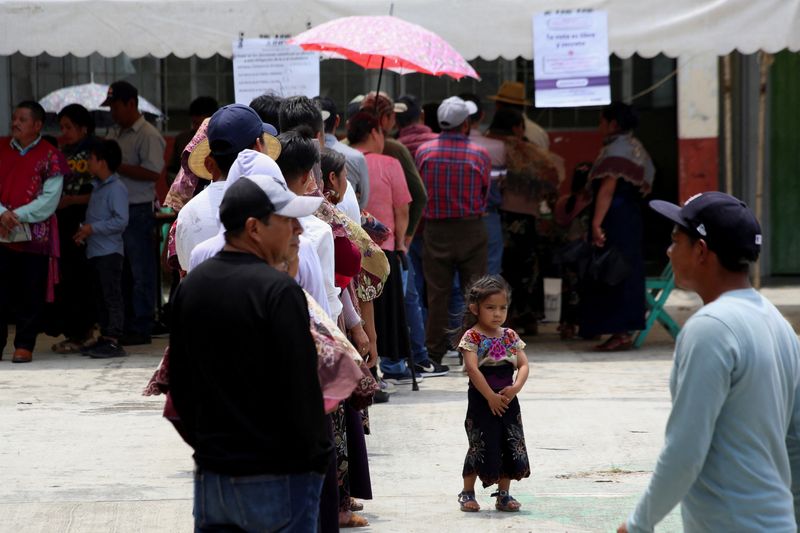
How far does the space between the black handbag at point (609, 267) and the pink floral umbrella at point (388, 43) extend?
1.97 metres

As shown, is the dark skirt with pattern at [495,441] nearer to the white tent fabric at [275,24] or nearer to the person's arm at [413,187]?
the person's arm at [413,187]

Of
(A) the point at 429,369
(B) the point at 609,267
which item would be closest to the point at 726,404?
(A) the point at 429,369

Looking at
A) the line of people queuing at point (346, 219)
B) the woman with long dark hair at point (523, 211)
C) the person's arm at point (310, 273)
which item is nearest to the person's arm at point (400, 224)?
the line of people queuing at point (346, 219)

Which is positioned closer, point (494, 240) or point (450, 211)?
point (450, 211)

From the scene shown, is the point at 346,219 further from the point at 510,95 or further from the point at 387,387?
the point at 510,95

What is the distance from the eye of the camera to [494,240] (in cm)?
1009

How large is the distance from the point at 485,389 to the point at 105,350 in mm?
5197

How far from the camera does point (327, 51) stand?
30.5 ft

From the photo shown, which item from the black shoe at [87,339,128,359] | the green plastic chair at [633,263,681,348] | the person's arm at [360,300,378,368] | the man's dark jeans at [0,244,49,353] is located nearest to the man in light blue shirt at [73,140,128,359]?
the black shoe at [87,339,128,359]

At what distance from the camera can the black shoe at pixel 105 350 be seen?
33.2ft

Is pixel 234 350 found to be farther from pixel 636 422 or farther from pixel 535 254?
pixel 535 254

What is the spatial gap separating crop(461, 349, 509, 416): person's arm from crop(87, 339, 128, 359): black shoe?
5115 millimetres

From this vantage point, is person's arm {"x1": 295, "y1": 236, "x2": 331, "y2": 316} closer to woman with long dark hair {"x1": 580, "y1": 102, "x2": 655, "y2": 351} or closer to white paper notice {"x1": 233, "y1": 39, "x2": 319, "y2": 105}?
white paper notice {"x1": 233, "y1": 39, "x2": 319, "y2": 105}

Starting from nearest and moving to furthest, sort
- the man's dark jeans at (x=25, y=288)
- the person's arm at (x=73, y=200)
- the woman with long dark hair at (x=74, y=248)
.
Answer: the man's dark jeans at (x=25, y=288)
the person's arm at (x=73, y=200)
the woman with long dark hair at (x=74, y=248)
